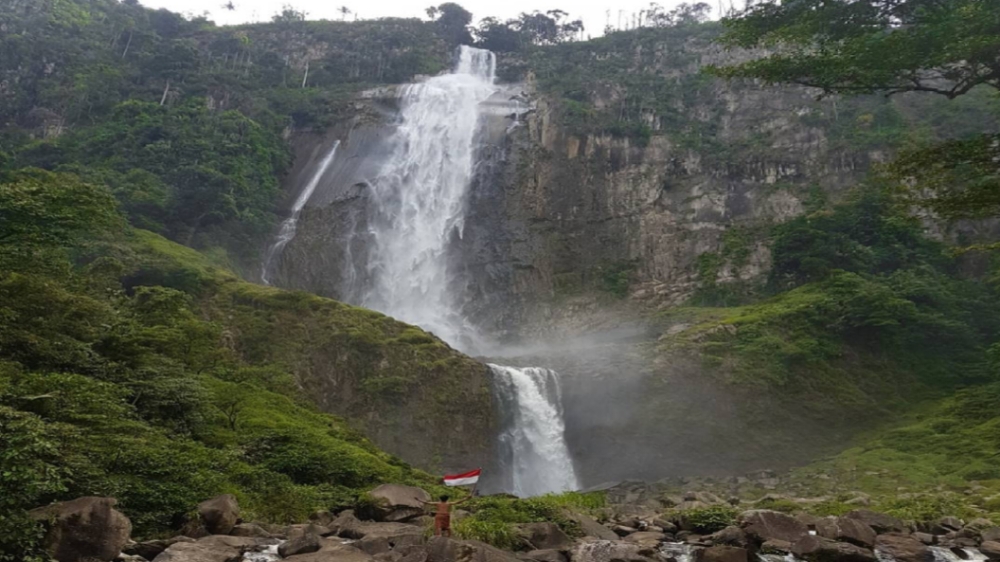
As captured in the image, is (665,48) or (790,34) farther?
(665,48)

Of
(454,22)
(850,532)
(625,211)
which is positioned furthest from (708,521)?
(454,22)

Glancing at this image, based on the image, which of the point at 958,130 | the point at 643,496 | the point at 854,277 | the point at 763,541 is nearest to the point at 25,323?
the point at 763,541

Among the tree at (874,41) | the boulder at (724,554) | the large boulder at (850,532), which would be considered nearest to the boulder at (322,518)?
the boulder at (724,554)

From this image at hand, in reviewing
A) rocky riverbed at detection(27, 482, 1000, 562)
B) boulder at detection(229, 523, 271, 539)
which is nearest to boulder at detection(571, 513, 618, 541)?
rocky riverbed at detection(27, 482, 1000, 562)

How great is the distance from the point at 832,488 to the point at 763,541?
11570mm

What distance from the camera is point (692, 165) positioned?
45.6m

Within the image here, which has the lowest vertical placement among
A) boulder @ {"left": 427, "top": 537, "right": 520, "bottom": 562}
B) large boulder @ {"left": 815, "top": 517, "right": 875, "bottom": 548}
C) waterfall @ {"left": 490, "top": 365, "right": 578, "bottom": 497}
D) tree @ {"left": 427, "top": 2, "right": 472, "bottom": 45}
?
waterfall @ {"left": 490, "top": 365, "right": 578, "bottom": 497}

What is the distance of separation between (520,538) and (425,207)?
117 feet

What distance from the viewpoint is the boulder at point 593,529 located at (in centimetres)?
1123

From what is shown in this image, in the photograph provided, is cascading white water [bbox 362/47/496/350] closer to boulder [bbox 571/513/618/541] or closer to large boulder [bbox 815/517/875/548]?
boulder [bbox 571/513/618/541]

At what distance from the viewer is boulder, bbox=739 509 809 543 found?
10703mm

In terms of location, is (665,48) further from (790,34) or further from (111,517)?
(111,517)

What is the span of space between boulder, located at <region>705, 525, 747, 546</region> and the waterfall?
14.3m

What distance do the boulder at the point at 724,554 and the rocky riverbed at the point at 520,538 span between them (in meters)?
0.01
